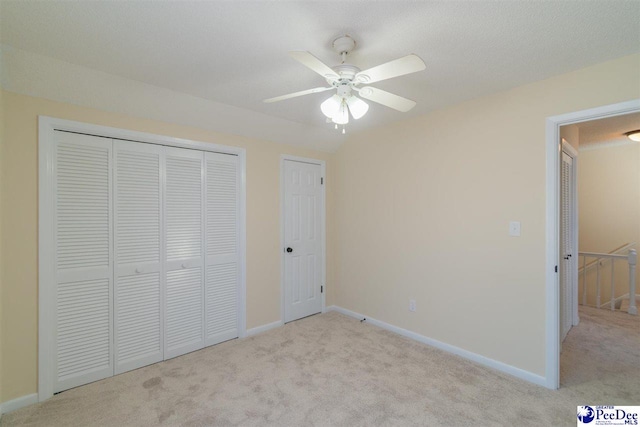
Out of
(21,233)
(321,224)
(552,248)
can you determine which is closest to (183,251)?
(21,233)

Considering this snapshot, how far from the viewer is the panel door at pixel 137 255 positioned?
2.47m

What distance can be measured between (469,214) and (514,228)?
38cm

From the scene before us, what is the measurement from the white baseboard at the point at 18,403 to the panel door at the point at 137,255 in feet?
1.68

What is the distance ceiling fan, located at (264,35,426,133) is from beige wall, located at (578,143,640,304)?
4.66m

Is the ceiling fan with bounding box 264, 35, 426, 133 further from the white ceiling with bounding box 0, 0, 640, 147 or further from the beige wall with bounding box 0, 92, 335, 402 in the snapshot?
the beige wall with bounding box 0, 92, 335, 402

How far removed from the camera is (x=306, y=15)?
1.49 meters

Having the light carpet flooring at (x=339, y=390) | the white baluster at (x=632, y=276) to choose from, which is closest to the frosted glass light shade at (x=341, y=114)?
the light carpet flooring at (x=339, y=390)

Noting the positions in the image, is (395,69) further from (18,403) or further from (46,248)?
(18,403)

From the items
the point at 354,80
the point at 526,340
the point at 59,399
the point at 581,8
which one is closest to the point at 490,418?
the point at 526,340

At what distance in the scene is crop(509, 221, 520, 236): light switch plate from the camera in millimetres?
2408

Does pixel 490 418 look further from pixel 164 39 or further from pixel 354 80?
pixel 164 39

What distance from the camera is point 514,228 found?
243 centimetres

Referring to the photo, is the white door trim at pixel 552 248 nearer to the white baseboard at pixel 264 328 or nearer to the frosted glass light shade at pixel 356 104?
the frosted glass light shade at pixel 356 104

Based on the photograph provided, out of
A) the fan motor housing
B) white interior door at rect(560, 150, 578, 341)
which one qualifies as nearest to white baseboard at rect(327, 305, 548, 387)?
white interior door at rect(560, 150, 578, 341)
